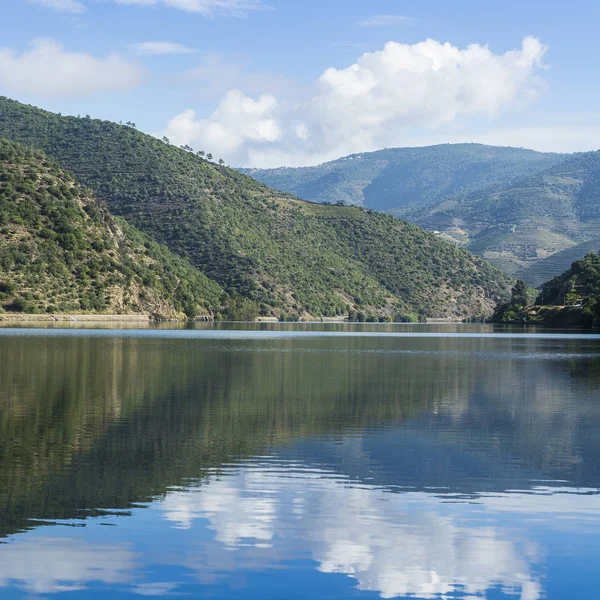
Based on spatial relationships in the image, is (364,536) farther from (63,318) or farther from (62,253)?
(62,253)

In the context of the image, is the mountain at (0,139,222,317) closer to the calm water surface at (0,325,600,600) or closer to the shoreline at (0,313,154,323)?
the shoreline at (0,313,154,323)

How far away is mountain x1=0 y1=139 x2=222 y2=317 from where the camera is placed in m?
158

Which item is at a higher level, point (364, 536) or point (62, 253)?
point (62, 253)

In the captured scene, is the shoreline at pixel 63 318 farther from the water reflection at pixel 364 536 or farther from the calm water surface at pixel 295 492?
the water reflection at pixel 364 536

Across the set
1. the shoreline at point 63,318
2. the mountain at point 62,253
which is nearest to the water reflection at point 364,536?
the shoreline at point 63,318

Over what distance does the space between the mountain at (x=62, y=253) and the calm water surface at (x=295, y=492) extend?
384ft

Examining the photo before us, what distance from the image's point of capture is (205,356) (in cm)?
6938

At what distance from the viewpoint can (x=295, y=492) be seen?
20828mm

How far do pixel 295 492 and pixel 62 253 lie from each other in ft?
504

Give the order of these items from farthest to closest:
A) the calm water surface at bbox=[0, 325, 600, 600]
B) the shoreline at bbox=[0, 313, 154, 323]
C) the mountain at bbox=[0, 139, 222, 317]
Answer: the mountain at bbox=[0, 139, 222, 317]
the shoreline at bbox=[0, 313, 154, 323]
the calm water surface at bbox=[0, 325, 600, 600]

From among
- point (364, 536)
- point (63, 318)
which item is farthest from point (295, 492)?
point (63, 318)

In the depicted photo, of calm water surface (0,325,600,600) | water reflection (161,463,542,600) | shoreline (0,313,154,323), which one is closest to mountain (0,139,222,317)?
shoreline (0,313,154,323)

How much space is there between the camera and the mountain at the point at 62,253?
15838cm

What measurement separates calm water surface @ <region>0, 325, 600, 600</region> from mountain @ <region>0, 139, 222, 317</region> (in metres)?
117
